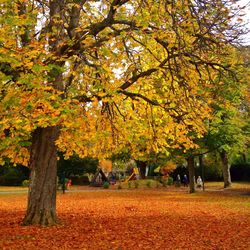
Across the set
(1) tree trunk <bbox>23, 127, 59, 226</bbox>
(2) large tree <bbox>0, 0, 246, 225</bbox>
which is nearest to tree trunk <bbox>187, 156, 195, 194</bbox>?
(2) large tree <bbox>0, 0, 246, 225</bbox>

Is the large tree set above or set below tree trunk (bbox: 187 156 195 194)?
above

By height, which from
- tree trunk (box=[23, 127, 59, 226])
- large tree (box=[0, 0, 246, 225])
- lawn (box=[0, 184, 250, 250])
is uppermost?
large tree (box=[0, 0, 246, 225])

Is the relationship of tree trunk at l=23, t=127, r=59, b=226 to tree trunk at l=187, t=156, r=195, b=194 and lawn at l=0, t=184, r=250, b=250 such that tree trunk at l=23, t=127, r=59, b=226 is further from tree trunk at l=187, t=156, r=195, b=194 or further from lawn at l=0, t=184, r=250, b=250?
tree trunk at l=187, t=156, r=195, b=194

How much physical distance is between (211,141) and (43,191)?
18.2 m

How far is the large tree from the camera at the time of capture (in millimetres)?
9758

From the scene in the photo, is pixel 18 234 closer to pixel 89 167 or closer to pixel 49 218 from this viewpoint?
pixel 49 218

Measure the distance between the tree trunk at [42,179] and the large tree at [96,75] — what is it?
3cm

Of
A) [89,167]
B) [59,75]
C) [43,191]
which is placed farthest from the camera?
[89,167]

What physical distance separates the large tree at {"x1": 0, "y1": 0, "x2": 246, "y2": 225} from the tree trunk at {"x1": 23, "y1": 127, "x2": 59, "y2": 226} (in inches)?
1.2

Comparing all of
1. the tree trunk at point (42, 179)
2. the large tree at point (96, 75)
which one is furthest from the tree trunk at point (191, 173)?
the tree trunk at point (42, 179)

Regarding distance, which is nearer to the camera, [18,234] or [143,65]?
[18,234]

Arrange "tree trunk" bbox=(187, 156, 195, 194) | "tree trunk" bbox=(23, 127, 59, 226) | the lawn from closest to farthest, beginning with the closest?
the lawn, "tree trunk" bbox=(23, 127, 59, 226), "tree trunk" bbox=(187, 156, 195, 194)

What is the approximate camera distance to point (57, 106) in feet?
32.3

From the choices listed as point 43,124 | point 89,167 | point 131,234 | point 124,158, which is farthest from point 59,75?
point 89,167
